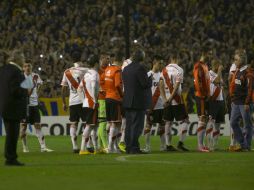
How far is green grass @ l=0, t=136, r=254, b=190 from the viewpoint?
1316 centimetres

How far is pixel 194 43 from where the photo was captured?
37781 millimetres

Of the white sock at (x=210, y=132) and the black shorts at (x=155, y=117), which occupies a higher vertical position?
the black shorts at (x=155, y=117)

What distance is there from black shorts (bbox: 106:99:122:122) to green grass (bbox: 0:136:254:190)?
4.94ft

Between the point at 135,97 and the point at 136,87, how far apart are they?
0.27 m

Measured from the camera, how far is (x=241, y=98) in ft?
70.1

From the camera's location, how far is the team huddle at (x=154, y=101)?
21.1 metres

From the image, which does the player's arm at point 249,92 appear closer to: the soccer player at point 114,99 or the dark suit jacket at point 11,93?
the soccer player at point 114,99

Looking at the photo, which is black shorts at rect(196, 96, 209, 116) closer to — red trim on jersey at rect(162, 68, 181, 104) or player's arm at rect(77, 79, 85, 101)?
red trim on jersey at rect(162, 68, 181, 104)

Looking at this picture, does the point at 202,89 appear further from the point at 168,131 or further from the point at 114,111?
the point at 114,111

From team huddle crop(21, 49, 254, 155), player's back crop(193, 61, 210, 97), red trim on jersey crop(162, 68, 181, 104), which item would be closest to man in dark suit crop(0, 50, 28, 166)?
team huddle crop(21, 49, 254, 155)

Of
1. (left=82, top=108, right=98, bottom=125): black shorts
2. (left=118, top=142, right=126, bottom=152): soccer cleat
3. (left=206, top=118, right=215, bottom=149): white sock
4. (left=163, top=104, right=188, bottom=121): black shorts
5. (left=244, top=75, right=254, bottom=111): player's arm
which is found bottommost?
(left=118, top=142, right=126, bottom=152): soccer cleat

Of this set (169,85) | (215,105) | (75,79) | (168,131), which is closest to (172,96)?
(169,85)

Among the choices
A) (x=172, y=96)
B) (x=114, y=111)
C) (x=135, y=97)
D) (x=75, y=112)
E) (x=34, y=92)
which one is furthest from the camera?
(x=34, y=92)

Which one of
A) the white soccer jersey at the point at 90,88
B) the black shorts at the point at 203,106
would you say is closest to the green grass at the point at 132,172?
the white soccer jersey at the point at 90,88
